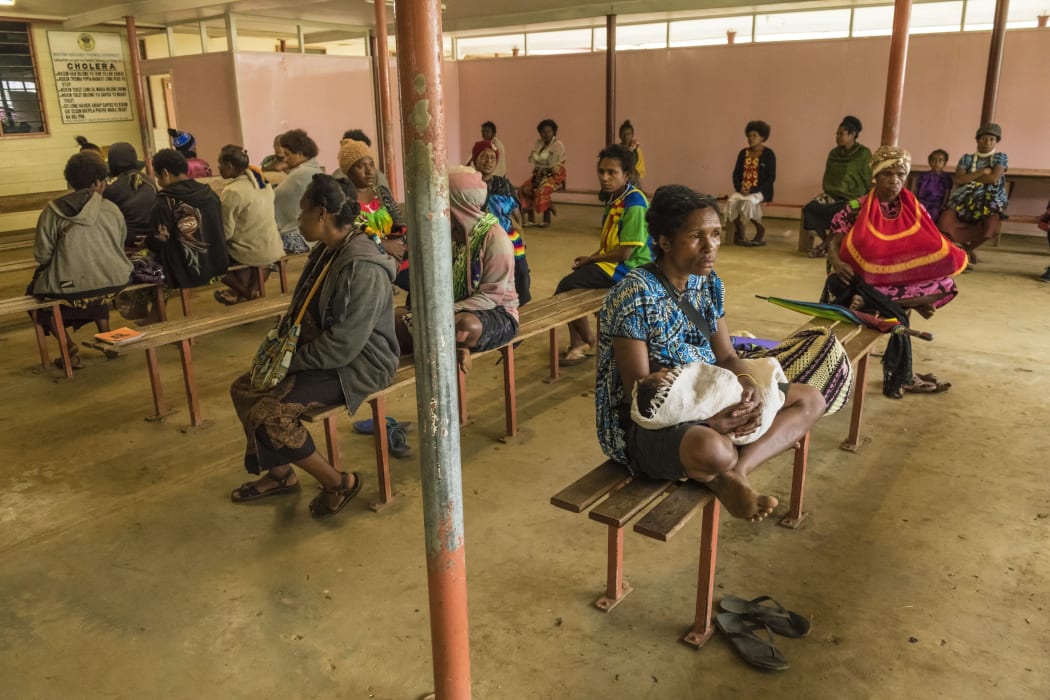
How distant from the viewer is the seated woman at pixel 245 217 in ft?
18.7

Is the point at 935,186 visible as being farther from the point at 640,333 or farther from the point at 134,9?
the point at 134,9

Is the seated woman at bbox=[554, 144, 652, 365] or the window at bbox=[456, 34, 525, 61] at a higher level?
the window at bbox=[456, 34, 525, 61]

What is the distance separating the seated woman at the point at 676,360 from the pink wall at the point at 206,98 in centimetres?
948

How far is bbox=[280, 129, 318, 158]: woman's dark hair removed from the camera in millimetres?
6066

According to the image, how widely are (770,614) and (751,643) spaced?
0.53ft

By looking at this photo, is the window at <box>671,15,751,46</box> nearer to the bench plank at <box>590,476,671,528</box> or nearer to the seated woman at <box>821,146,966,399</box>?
the seated woman at <box>821,146,966,399</box>

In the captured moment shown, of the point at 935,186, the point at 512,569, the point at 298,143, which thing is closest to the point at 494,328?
the point at 512,569

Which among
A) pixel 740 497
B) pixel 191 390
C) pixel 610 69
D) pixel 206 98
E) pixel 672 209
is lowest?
pixel 191 390

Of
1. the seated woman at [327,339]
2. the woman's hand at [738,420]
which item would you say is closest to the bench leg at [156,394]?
the seated woman at [327,339]

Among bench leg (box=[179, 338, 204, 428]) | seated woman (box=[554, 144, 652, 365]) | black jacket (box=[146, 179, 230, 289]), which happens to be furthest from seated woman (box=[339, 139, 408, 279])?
bench leg (box=[179, 338, 204, 428])

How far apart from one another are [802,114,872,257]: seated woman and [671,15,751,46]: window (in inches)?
139

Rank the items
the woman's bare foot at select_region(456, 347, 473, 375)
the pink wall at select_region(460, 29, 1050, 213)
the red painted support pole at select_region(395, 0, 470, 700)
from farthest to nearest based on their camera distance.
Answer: the pink wall at select_region(460, 29, 1050, 213)
the woman's bare foot at select_region(456, 347, 473, 375)
the red painted support pole at select_region(395, 0, 470, 700)

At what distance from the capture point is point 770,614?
2.52 meters

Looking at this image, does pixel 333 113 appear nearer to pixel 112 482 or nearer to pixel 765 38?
pixel 765 38
